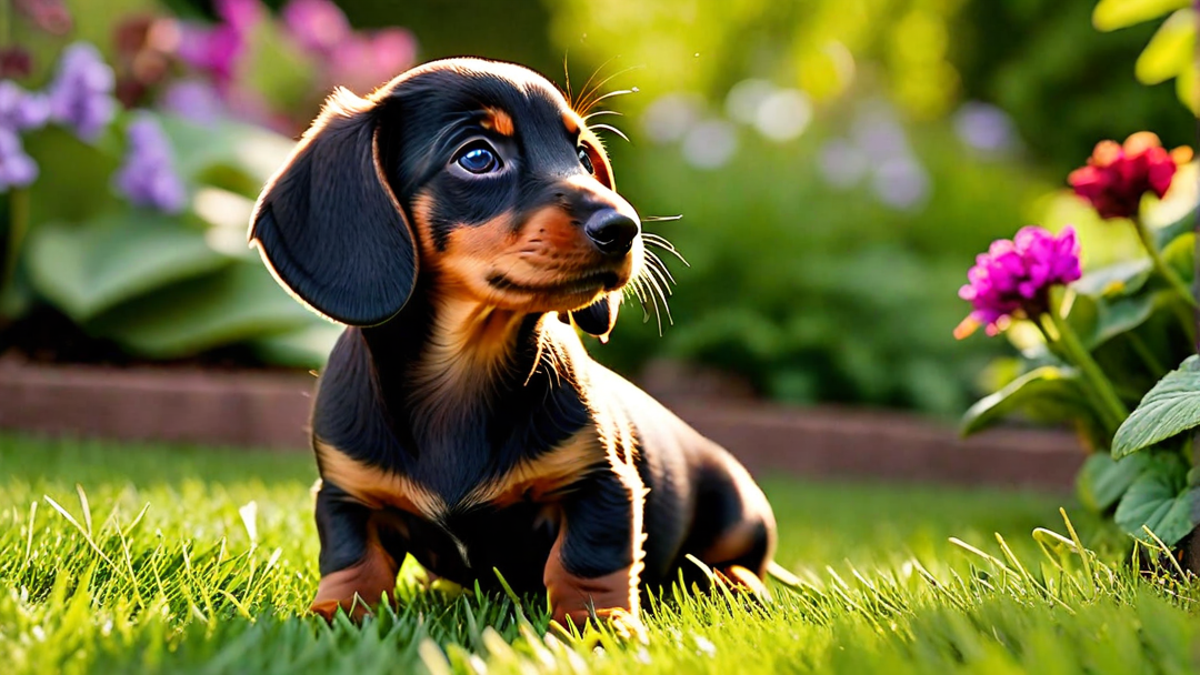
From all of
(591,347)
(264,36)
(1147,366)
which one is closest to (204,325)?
(591,347)

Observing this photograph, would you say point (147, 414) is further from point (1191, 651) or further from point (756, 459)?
point (1191, 651)

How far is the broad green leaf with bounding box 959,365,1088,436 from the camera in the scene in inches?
116

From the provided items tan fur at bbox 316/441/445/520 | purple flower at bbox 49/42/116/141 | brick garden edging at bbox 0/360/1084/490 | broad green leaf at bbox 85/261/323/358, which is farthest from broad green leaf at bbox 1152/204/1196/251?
purple flower at bbox 49/42/116/141

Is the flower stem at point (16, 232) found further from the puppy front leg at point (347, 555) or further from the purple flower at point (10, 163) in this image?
the puppy front leg at point (347, 555)

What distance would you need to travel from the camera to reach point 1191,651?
1425 mm

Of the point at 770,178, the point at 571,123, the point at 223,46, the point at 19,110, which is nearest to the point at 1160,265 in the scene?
the point at 571,123

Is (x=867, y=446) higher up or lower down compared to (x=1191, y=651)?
lower down

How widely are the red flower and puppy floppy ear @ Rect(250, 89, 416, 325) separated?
5.71ft

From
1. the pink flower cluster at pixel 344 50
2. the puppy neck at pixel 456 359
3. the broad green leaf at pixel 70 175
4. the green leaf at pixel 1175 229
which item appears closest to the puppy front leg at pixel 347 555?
the puppy neck at pixel 456 359

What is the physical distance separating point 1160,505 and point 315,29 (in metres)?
6.50

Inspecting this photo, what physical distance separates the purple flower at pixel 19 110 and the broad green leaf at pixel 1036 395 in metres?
3.95

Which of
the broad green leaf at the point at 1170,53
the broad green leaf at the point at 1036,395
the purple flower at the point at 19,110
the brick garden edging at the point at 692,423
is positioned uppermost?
the broad green leaf at the point at 1170,53

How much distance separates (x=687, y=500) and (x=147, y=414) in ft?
9.95

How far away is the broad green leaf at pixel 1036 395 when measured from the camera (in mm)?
2957
